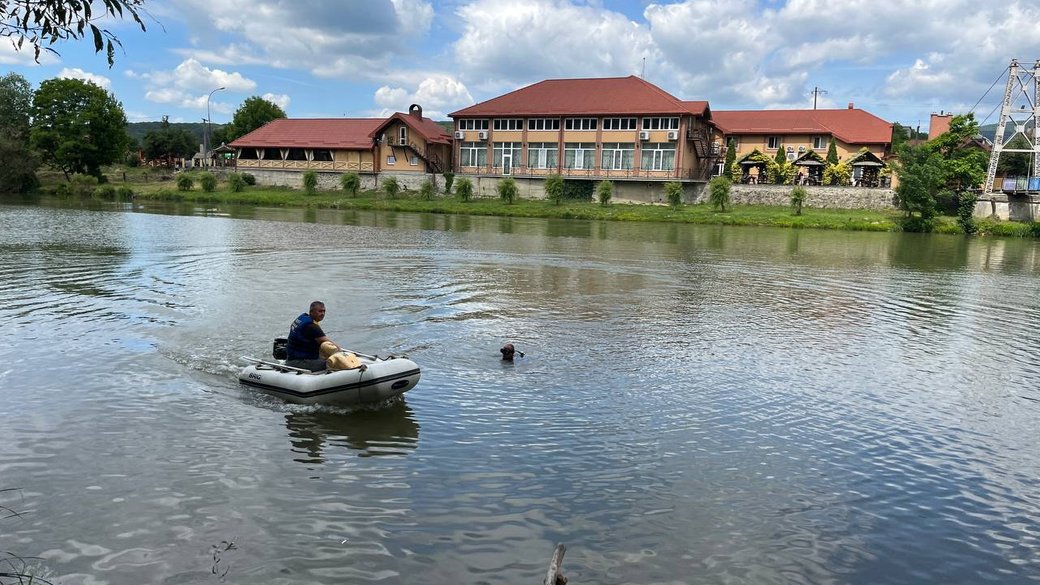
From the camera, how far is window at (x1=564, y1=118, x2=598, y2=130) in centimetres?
7512

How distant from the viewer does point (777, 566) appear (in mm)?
7789

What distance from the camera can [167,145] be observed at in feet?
352

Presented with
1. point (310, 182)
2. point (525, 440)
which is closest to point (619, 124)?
point (310, 182)

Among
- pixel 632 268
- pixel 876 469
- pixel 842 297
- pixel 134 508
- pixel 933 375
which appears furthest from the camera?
pixel 632 268

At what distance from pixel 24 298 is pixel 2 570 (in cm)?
1595

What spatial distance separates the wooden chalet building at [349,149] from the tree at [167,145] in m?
28.4

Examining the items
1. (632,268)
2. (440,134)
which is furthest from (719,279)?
(440,134)

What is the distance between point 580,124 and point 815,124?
2425cm

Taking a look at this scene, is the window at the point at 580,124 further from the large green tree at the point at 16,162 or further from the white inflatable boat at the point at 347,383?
the white inflatable boat at the point at 347,383

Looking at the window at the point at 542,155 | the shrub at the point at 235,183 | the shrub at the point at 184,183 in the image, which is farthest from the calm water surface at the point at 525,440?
the shrub at the point at 184,183

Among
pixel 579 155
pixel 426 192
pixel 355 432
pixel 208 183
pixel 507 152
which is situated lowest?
pixel 355 432

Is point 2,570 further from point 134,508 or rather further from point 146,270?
point 146,270

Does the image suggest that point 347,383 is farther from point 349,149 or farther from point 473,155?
point 349,149

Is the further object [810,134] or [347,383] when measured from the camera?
[810,134]
